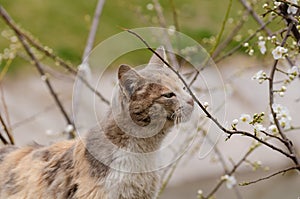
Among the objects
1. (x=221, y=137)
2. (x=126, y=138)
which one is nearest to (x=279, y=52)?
(x=126, y=138)

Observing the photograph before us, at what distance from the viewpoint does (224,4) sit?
6.86 meters

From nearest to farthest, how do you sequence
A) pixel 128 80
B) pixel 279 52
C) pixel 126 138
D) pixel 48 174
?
pixel 279 52 < pixel 128 80 < pixel 126 138 < pixel 48 174

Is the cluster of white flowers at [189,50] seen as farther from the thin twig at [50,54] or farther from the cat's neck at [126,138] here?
the cat's neck at [126,138]

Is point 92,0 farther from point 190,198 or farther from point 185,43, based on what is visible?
point 185,43

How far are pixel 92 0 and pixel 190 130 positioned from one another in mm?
4331

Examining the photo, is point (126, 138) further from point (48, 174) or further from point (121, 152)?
point (48, 174)

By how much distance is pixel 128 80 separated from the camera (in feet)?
6.66

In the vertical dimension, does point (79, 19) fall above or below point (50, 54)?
above

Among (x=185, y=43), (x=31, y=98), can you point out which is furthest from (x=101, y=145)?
(x=31, y=98)

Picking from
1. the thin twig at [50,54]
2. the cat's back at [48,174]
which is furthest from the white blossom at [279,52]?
the thin twig at [50,54]

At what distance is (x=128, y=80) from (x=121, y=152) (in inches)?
10.1

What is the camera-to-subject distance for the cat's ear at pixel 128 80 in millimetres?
2008

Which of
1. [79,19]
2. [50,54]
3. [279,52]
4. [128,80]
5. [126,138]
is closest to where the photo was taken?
[279,52]

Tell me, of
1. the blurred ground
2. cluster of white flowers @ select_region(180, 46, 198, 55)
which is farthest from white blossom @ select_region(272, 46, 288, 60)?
the blurred ground
